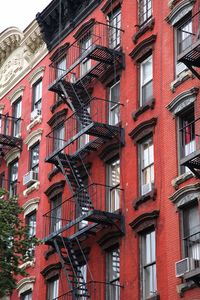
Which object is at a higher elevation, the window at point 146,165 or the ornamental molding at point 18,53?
the ornamental molding at point 18,53

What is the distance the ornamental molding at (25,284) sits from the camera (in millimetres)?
35816

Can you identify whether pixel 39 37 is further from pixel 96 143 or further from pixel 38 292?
pixel 38 292

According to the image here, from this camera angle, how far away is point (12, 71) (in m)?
45.1

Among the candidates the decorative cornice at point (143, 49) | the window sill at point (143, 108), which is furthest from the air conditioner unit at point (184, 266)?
the decorative cornice at point (143, 49)

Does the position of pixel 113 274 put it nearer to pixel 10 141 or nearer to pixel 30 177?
pixel 30 177

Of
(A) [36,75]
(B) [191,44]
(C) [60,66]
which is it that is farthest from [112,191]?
(A) [36,75]

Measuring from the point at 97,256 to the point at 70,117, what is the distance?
685 centimetres

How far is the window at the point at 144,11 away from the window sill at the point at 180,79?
4524 millimetres

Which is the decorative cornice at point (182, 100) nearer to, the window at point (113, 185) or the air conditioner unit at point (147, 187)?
the air conditioner unit at point (147, 187)

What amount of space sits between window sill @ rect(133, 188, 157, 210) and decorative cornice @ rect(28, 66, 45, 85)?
13.8 m

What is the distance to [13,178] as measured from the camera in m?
41.8

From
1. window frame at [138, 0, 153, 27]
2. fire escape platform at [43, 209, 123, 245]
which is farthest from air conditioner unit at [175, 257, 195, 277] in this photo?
window frame at [138, 0, 153, 27]

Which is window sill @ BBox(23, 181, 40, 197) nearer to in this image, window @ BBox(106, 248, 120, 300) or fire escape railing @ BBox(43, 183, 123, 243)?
fire escape railing @ BBox(43, 183, 123, 243)

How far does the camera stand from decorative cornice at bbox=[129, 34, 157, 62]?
31359 millimetres
